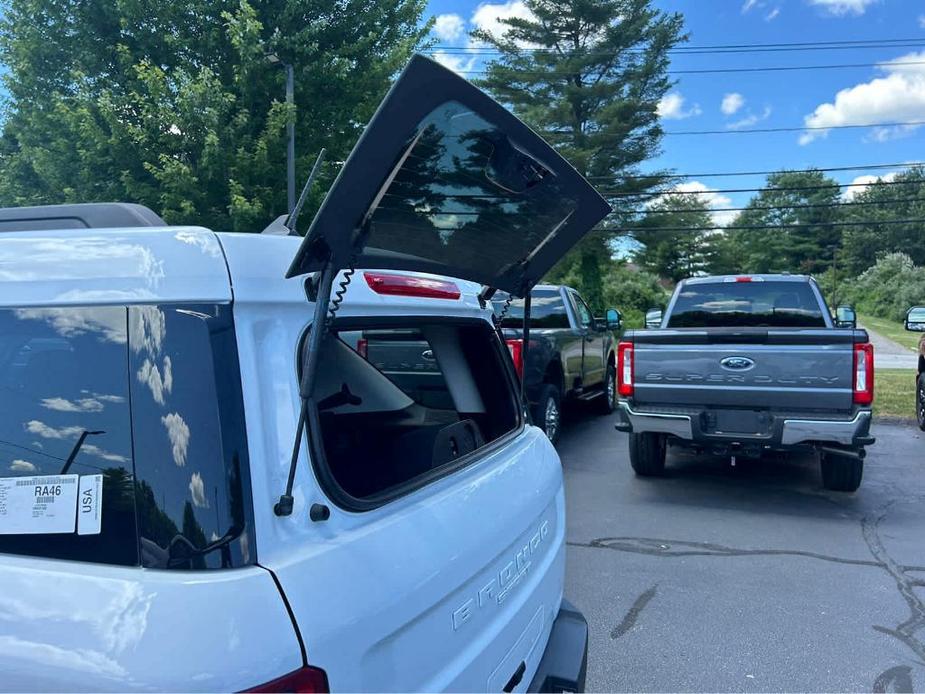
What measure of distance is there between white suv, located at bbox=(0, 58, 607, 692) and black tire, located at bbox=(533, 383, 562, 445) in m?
5.88

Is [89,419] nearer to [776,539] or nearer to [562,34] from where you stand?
[776,539]

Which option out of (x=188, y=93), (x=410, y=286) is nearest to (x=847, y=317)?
(x=410, y=286)

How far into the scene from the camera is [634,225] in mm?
34531

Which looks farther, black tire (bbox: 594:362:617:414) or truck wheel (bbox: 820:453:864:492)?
black tire (bbox: 594:362:617:414)

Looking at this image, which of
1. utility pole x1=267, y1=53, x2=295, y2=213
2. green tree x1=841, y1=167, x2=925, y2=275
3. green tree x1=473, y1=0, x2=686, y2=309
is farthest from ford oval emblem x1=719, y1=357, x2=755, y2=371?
green tree x1=841, y1=167, x2=925, y2=275

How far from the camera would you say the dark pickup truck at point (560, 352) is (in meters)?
7.62

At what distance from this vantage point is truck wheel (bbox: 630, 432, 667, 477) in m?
6.67

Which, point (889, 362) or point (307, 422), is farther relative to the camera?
point (889, 362)

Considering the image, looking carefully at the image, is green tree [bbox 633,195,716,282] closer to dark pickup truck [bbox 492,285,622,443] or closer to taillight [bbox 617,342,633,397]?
dark pickup truck [bbox 492,285,622,443]

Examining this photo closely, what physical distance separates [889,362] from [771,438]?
1845 cm

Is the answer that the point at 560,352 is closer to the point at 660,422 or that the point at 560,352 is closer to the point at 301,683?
the point at 660,422

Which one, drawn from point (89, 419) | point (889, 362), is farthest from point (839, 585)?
point (889, 362)

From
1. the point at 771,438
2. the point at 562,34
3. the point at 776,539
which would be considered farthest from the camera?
the point at 562,34

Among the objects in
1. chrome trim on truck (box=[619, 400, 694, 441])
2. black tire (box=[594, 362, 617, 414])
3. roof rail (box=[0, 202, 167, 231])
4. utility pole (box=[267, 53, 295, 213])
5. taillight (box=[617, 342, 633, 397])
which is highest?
utility pole (box=[267, 53, 295, 213])
